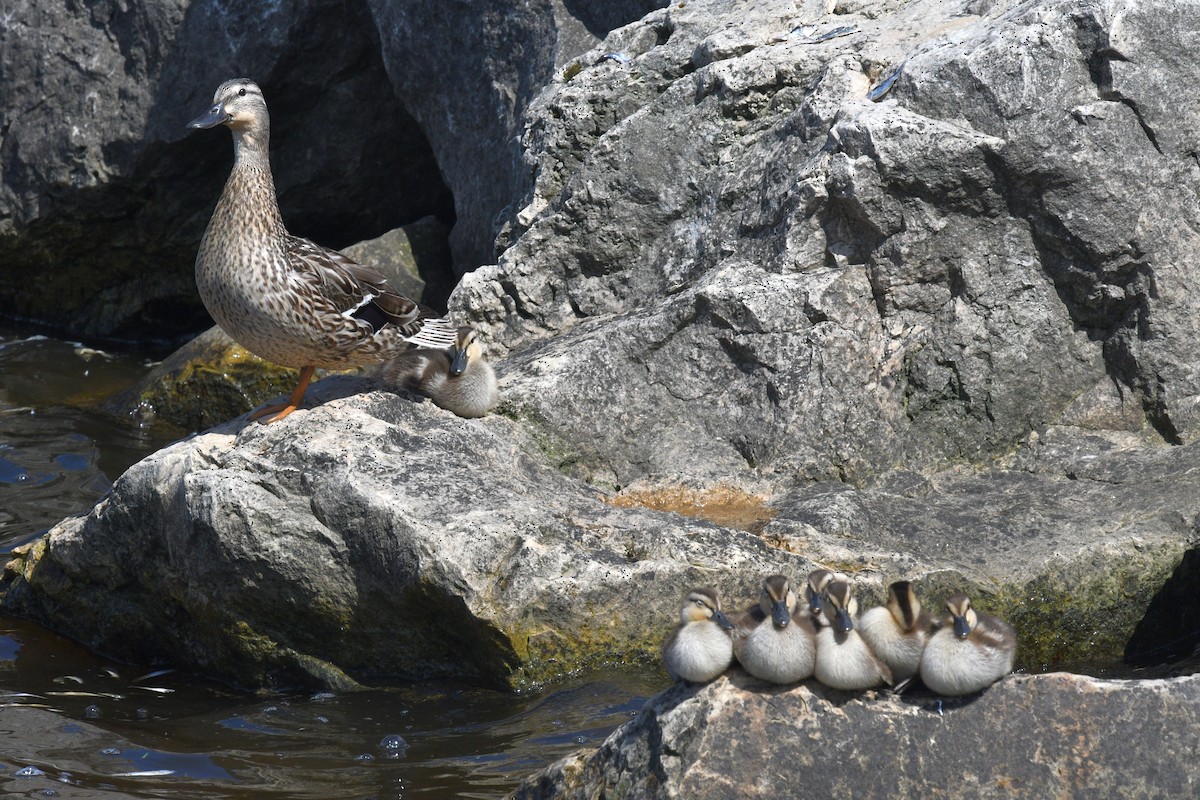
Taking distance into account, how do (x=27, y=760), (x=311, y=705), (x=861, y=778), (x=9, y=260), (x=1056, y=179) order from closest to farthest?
(x=861, y=778) → (x=27, y=760) → (x=311, y=705) → (x=1056, y=179) → (x=9, y=260)

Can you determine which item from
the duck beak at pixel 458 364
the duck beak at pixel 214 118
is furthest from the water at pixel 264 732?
the duck beak at pixel 214 118

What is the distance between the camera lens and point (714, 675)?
469 cm

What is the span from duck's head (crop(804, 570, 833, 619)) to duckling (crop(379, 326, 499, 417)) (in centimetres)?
262

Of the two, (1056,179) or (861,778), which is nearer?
(861,778)

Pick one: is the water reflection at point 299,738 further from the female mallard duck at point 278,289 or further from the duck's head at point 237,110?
the duck's head at point 237,110

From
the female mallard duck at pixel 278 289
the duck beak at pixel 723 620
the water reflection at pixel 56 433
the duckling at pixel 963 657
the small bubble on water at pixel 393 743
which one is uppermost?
the female mallard duck at pixel 278 289

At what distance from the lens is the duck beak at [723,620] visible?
471 centimetres

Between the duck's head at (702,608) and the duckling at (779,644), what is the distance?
0.14 m

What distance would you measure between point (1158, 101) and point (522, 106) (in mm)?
5426

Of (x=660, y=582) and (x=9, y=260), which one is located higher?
(x=9, y=260)

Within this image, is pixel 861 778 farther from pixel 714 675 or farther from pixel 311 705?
pixel 311 705

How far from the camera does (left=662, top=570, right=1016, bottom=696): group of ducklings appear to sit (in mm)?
4531

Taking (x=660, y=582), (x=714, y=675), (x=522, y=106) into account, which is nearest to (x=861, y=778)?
(x=714, y=675)

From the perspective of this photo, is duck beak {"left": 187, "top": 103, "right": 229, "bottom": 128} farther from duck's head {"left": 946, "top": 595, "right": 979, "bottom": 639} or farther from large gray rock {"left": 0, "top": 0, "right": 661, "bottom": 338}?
duck's head {"left": 946, "top": 595, "right": 979, "bottom": 639}
